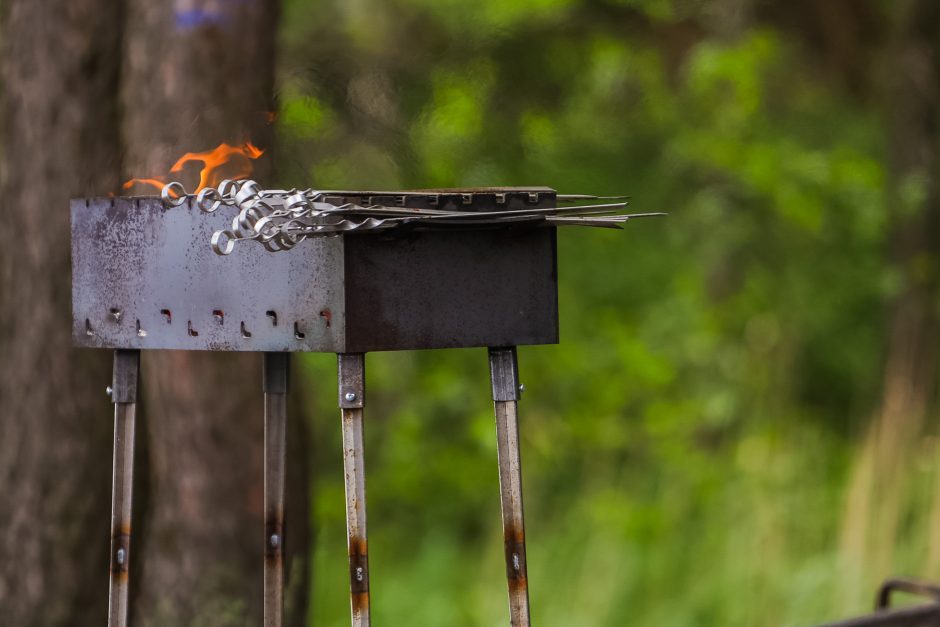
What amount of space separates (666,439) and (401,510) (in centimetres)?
144

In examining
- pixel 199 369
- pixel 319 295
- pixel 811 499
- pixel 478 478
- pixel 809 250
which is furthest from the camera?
pixel 809 250

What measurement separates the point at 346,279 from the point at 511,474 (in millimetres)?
547

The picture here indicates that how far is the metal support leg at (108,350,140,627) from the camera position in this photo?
2779mm

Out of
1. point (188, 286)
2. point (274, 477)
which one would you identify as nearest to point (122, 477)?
point (274, 477)

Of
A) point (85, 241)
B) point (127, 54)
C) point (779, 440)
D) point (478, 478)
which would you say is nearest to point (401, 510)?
point (478, 478)

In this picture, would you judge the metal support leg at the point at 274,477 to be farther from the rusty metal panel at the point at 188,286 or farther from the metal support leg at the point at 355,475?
the metal support leg at the point at 355,475

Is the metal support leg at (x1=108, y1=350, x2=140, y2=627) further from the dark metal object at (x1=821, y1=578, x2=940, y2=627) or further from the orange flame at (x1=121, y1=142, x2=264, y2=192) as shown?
the dark metal object at (x1=821, y1=578, x2=940, y2=627)

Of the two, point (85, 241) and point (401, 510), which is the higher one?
point (85, 241)

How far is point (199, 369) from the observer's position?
12.8 ft

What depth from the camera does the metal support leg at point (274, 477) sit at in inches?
114

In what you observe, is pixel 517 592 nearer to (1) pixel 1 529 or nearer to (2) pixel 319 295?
(2) pixel 319 295

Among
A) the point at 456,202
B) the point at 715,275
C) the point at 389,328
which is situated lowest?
the point at 389,328

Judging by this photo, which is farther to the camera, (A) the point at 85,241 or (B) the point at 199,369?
(B) the point at 199,369

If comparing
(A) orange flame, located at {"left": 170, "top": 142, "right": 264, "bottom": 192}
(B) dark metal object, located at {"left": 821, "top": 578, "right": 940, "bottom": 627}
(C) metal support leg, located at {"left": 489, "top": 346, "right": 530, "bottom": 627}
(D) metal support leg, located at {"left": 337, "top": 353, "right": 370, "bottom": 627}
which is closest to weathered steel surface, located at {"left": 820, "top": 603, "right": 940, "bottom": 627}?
(B) dark metal object, located at {"left": 821, "top": 578, "right": 940, "bottom": 627}
